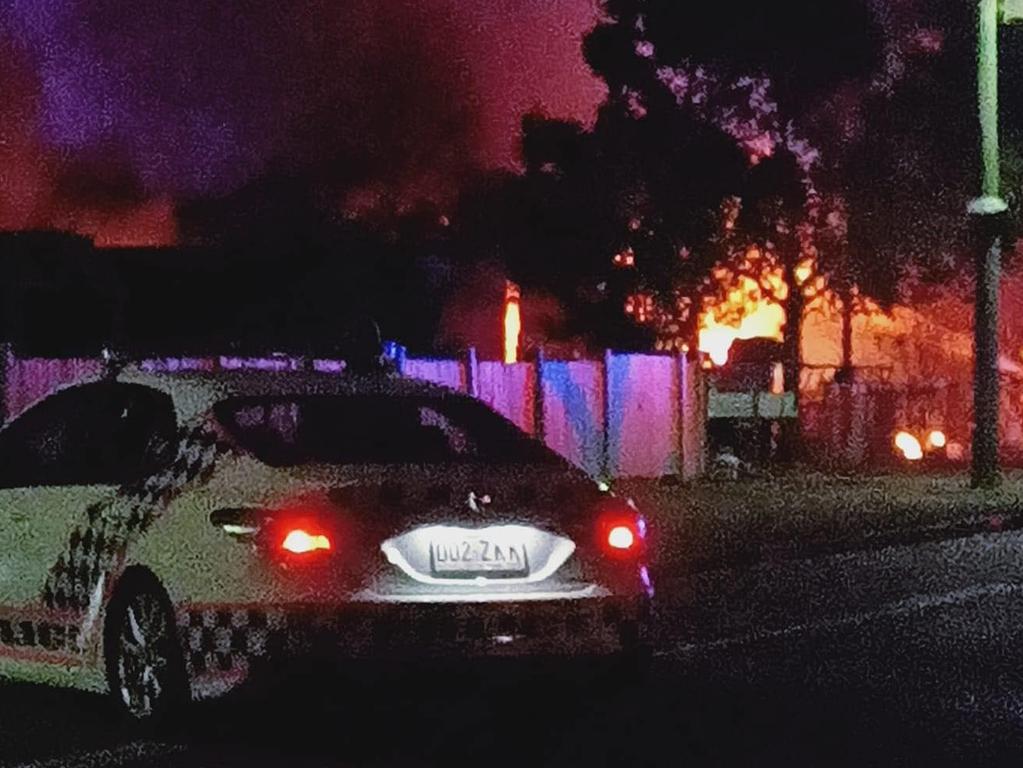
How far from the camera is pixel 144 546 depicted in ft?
29.5

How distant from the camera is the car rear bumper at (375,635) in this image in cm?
830

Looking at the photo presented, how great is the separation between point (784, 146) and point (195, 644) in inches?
1345

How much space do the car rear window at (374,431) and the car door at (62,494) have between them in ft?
1.63

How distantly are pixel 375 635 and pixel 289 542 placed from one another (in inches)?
18.8

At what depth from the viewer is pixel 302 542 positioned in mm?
8406

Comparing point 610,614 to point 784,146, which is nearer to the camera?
point 610,614

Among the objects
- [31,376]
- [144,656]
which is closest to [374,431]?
[144,656]

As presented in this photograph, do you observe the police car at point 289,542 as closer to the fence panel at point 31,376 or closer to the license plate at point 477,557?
the license plate at point 477,557

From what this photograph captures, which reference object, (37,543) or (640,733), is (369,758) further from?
(37,543)

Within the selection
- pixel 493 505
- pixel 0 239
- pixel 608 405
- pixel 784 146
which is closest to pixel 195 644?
pixel 493 505

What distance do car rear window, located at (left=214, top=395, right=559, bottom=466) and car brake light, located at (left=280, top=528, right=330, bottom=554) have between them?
0.51 m

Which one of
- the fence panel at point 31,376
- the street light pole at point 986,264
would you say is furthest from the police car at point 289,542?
the street light pole at point 986,264

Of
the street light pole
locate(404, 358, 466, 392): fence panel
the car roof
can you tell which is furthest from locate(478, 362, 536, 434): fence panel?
the car roof

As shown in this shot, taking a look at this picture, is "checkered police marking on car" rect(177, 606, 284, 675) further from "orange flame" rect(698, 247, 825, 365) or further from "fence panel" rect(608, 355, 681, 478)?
"orange flame" rect(698, 247, 825, 365)
